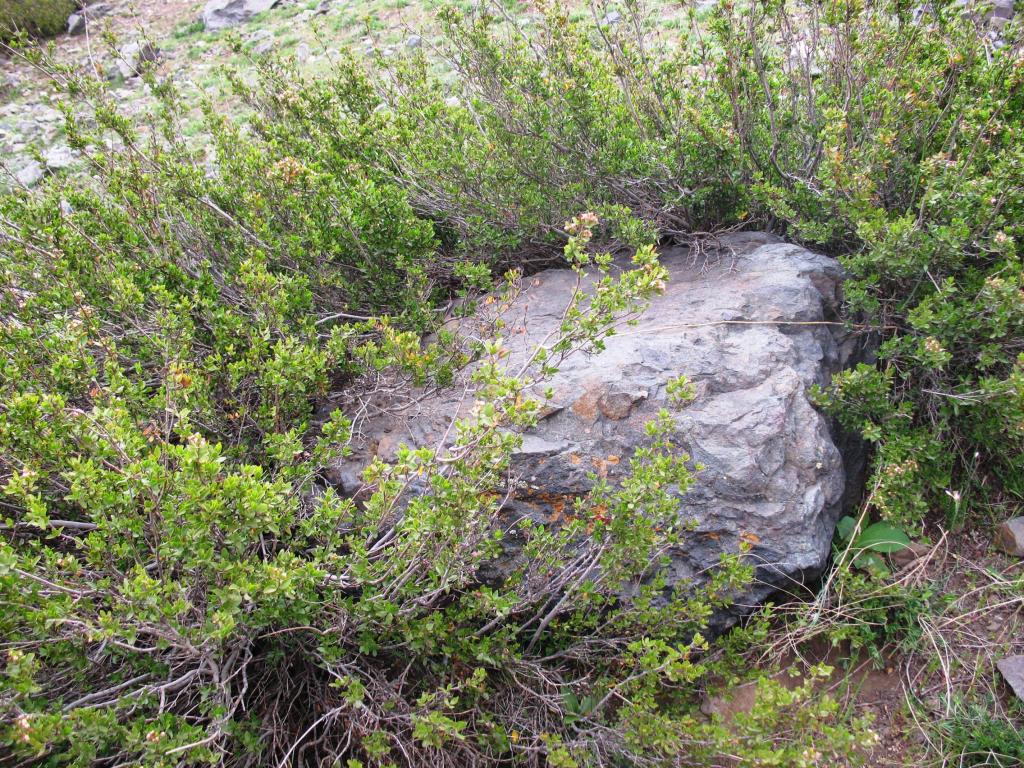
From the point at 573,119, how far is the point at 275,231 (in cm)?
172

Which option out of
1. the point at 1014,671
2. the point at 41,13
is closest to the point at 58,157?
the point at 41,13

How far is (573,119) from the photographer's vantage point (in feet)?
11.6

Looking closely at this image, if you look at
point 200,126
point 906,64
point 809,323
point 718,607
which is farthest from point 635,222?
point 200,126

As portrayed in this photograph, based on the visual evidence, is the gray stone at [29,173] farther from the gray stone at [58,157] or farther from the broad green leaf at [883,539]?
the broad green leaf at [883,539]

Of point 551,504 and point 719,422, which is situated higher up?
point 719,422

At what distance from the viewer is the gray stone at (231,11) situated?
522 inches

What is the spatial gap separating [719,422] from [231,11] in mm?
14853

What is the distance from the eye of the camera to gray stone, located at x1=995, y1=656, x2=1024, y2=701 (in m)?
2.45

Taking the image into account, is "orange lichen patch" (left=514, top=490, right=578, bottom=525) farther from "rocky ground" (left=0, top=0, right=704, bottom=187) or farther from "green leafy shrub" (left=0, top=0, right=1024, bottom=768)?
"rocky ground" (left=0, top=0, right=704, bottom=187)

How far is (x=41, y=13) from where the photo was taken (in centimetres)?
1330

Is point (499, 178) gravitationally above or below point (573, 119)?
below

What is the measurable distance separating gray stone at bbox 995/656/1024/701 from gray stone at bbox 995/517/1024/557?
0.50 meters

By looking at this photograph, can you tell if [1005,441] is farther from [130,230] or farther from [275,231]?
[130,230]

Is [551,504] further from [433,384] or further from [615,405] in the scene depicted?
[433,384]
